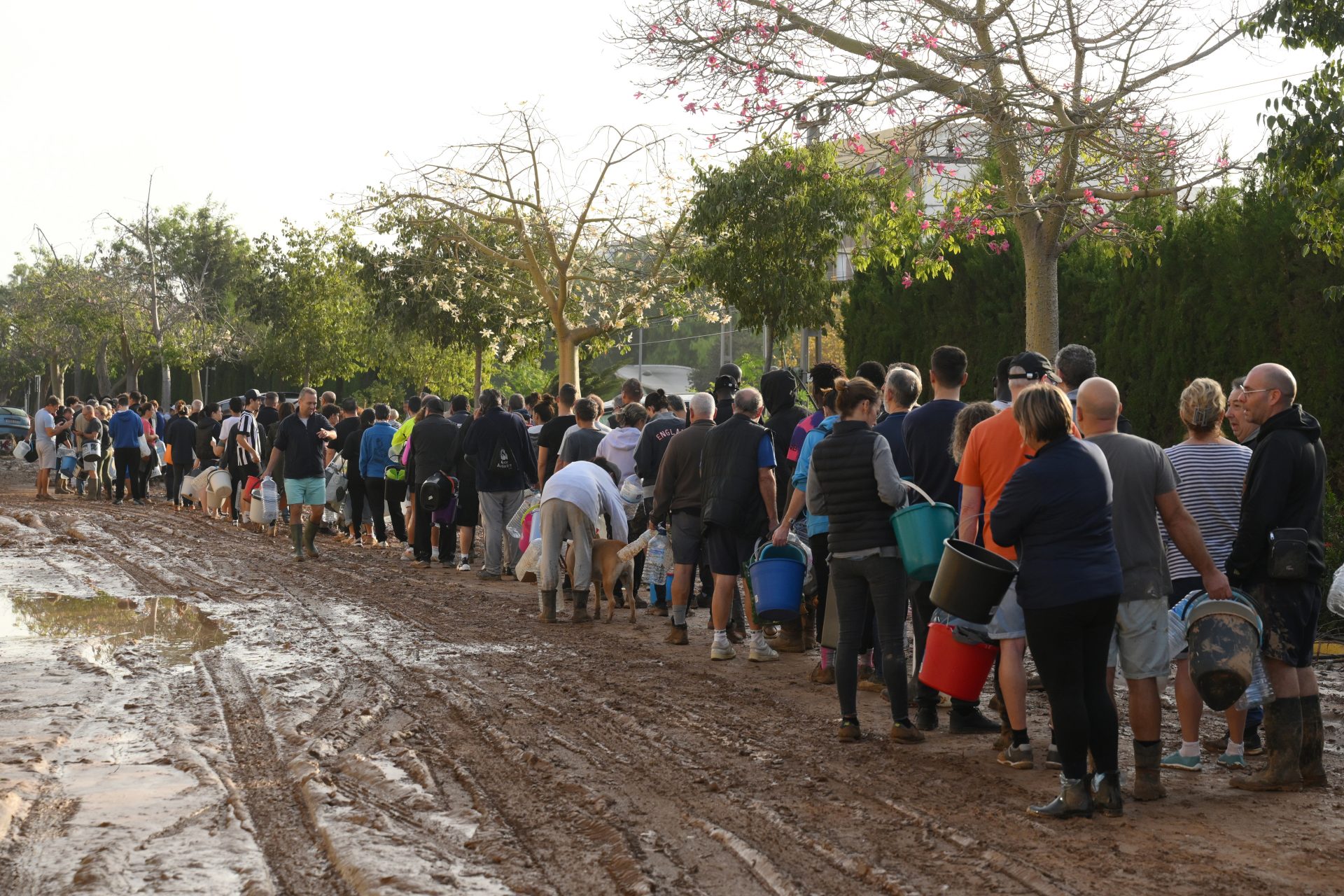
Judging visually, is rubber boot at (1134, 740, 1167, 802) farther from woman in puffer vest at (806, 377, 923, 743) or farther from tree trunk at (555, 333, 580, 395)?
tree trunk at (555, 333, 580, 395)

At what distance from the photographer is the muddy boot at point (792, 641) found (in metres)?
10.1

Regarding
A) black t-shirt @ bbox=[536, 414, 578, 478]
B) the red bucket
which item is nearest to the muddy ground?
the red bucket

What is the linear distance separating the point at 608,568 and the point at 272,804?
5.71m

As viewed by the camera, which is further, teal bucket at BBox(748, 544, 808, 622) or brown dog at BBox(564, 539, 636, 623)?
brown dog at BBox(564, 539, 636, 623)

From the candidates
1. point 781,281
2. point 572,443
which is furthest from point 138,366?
point 572,443

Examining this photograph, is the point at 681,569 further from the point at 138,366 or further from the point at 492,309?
the point at 138,366

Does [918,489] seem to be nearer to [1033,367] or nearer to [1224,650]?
[1033,367]

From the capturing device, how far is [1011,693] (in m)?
6.55

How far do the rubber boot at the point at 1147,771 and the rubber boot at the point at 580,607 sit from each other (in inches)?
248

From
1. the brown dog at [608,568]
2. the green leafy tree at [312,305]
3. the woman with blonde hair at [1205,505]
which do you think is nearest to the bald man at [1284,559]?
the woman with blonde hair at [1205,505]

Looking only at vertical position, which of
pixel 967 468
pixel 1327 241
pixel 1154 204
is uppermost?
pixel 1154 204

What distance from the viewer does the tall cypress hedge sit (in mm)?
13664

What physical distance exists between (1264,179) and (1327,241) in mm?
1486

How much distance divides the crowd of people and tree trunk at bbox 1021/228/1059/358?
4.49m
